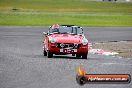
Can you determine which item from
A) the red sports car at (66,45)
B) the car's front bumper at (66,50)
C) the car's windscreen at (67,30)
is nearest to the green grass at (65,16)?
the car's windscreen at (67,30)

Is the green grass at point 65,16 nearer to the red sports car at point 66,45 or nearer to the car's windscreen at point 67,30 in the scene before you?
the car's windscreen at point 67,30

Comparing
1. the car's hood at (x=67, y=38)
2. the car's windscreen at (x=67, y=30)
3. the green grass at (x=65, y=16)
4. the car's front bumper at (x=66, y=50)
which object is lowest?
the car's front bumper at (x=66, y=50)

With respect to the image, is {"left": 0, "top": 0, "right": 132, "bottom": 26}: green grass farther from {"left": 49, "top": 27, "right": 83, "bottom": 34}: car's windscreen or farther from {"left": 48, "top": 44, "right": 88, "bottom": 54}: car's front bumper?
{"left": 48, "top": 44, "right": 88, "bottom": 54}: car's front bumper

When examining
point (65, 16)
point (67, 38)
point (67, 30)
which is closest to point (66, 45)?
point (67, 38)

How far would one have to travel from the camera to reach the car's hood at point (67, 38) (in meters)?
21.4

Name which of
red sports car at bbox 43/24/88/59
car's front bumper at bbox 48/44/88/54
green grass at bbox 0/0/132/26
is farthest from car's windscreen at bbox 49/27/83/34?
green grass at bbox 0/0/132/26

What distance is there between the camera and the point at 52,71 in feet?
52.7

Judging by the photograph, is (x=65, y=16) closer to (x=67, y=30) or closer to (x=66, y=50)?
(x=67, y=30)

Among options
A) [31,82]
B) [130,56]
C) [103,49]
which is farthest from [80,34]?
[31,82]

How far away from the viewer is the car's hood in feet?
70.3

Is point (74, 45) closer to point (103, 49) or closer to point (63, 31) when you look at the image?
point (63, 31)

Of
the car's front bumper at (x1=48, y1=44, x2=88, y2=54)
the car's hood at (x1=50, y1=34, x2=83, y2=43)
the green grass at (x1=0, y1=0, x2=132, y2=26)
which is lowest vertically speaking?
the car's front bumper at (x1=48, y1=44, x2=88, y2=54)

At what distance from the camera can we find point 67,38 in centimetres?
2169

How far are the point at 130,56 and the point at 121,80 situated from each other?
16322mm
